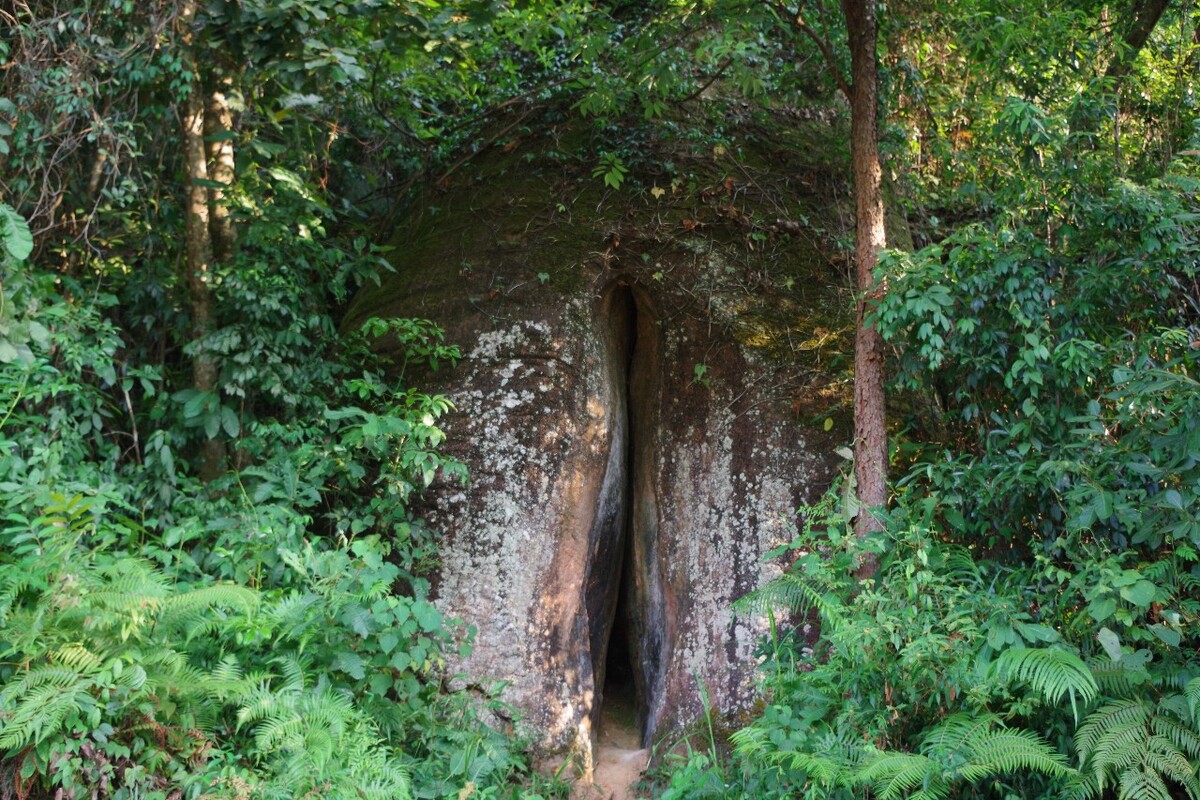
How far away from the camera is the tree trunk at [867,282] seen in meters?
5.30

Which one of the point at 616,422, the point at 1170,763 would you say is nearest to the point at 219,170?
the point at 616,422

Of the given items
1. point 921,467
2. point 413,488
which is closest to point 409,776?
point 413,488

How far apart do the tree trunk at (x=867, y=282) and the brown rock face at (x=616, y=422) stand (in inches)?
33.8

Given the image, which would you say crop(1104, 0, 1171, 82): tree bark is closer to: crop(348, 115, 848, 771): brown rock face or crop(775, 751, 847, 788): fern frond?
crop(348, 115, 848, 771): brown rock face

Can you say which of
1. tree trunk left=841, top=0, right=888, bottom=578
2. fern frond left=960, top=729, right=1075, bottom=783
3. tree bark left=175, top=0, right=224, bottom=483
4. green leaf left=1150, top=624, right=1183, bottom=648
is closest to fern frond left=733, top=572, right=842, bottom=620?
tree trunk left=841, top=0, right=888, bottom=578

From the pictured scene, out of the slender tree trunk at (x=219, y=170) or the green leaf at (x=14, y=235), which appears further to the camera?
the slender tree trunk at (x=219, y=170)

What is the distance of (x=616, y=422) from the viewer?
22.7ft

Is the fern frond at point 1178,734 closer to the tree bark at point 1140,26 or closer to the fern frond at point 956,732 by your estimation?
the fern frond at point 956,732

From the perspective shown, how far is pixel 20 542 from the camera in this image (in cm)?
444

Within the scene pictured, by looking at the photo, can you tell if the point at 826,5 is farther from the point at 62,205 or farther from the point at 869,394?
the point at 62,205

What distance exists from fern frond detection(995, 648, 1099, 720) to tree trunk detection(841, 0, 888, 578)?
1.17 meters

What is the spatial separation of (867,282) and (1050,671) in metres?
2.51

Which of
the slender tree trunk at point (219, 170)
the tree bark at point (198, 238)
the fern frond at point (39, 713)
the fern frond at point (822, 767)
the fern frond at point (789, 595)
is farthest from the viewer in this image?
the slender tree trunk at point (219, 170)

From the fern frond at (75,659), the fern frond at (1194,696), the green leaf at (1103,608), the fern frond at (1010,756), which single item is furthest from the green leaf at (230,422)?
the fern frond at (1194,696)
